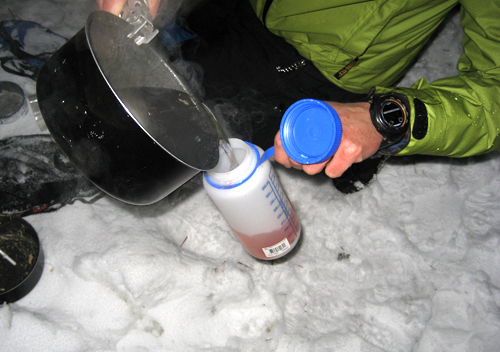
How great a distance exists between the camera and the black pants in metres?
1.24

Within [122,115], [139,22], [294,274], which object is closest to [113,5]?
[139,22]

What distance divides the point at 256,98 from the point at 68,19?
118 centimetres

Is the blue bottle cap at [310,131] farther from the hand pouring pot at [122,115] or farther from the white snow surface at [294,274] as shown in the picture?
the white snow surface at [294,274]

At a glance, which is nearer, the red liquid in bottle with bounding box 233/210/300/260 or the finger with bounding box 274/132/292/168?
the finger with bounding box 274/132/292/168

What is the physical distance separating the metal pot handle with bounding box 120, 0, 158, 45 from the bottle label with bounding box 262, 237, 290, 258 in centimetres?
63

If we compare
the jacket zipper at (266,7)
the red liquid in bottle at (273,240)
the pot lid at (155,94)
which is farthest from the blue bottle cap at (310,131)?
the jacket zipper at (266,7)

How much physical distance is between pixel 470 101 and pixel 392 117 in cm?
24

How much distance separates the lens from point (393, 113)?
0.89 m

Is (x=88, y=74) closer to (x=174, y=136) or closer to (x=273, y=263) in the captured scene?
(x=174, y=136)

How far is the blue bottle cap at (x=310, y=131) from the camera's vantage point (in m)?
0.71

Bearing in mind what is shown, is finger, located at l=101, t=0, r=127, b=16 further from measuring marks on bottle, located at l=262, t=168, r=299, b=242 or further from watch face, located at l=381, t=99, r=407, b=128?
watch face, located at l=381, t=99, r=407, b=128

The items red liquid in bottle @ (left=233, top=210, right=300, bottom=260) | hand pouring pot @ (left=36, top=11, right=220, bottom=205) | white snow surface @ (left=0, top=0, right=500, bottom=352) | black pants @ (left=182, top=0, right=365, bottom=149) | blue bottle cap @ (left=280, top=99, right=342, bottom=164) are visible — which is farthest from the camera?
black pants @ (left=182, top=0, right=365, bottom=149)

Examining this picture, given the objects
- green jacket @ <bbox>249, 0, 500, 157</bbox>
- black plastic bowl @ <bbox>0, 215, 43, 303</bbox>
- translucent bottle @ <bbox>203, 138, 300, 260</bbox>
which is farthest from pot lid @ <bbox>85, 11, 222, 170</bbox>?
black plastic bowl @ <bbox>0, 215, 43, 303</bbox>

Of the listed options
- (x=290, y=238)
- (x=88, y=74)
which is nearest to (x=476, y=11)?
(x=290, y=238)
